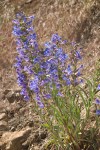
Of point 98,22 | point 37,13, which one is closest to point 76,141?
point 98,22

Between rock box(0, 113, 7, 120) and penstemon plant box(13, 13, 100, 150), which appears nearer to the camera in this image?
penstemon plant box(13, 13, 100, 150)

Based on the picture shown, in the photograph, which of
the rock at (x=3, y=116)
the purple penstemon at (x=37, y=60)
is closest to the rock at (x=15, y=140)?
the rock at (x=3, y=116)

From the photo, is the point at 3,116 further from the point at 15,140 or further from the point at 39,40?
the point at 39,40

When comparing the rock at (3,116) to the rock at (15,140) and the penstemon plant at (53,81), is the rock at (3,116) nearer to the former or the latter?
the rock at (15,140)

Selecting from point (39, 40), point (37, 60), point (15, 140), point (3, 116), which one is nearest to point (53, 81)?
point (37, 60)

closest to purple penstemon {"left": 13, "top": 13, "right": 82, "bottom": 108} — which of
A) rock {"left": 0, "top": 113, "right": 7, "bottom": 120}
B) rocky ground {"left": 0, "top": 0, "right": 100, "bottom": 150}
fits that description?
rocky ground {"left": 0, "top": 0, "right": 100, "bottom": 150}

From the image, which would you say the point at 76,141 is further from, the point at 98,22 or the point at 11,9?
the point at 11,9

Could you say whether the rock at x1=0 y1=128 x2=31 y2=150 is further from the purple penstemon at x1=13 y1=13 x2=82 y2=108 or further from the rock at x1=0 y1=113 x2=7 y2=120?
the purple penstemon at x1=13 y1=13 x2=82 y2=108
